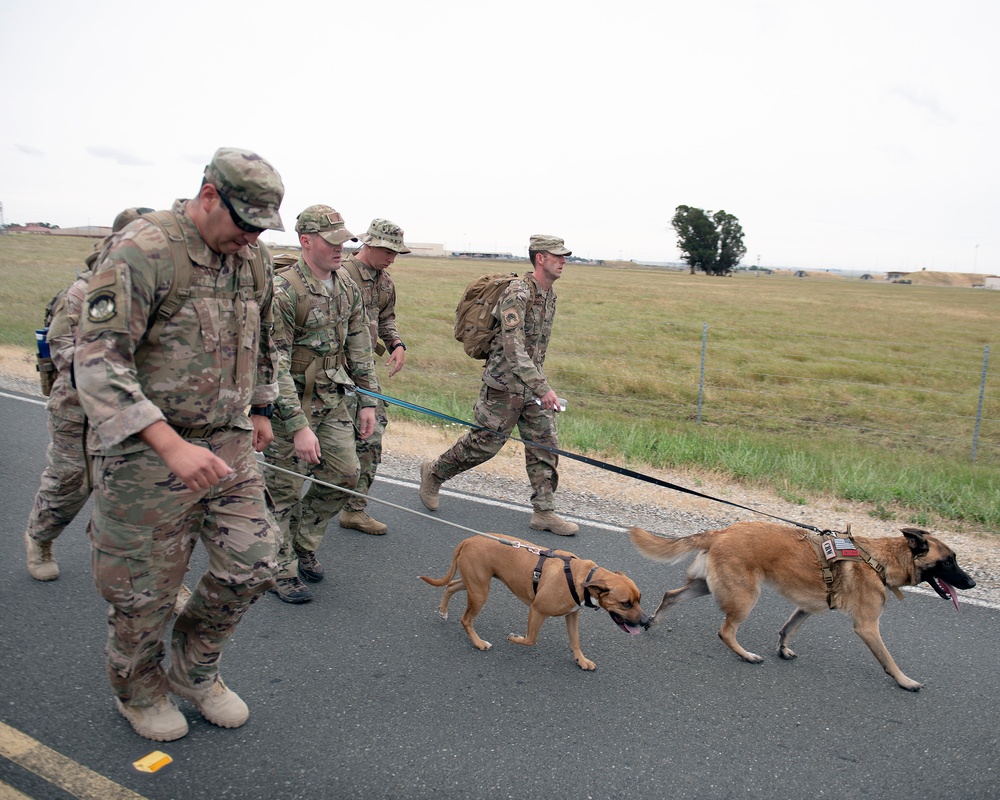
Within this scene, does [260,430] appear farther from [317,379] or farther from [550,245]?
[550,245]

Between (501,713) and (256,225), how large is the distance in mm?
2448

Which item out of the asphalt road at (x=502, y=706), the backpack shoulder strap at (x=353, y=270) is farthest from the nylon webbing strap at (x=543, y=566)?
the backpack shoulder strap at (x=353, y=270)

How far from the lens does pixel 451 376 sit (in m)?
16.2

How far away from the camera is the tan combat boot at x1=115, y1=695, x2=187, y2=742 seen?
3371 millimetres

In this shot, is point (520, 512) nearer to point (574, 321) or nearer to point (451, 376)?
point (451, 376)

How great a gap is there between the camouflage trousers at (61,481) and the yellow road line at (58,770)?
1.60m

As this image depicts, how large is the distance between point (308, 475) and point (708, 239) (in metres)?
106

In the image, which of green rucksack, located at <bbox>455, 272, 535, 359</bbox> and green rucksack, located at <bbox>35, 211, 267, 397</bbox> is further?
green rucksack, located at <bbox>455, 272, 535, 359</bbox>

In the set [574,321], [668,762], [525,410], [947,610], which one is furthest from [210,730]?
[574,321]

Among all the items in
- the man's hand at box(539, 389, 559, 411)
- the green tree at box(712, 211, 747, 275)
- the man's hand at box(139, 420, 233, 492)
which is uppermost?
the green tree at box(712, 211, 747, 275)

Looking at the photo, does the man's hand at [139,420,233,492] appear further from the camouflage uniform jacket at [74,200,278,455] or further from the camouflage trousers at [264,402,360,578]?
the camouflage trousers at [264,402,360,578]

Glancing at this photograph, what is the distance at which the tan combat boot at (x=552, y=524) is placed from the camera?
6.20 meters

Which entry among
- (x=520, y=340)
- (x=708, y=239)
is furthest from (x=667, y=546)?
(x=708, y=239)

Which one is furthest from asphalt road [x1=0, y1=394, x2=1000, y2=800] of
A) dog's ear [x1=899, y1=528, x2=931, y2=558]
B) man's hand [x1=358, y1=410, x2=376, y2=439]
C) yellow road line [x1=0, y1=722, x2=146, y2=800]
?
man's hand [x1=358, y1=410, x2=376, y2=439]
